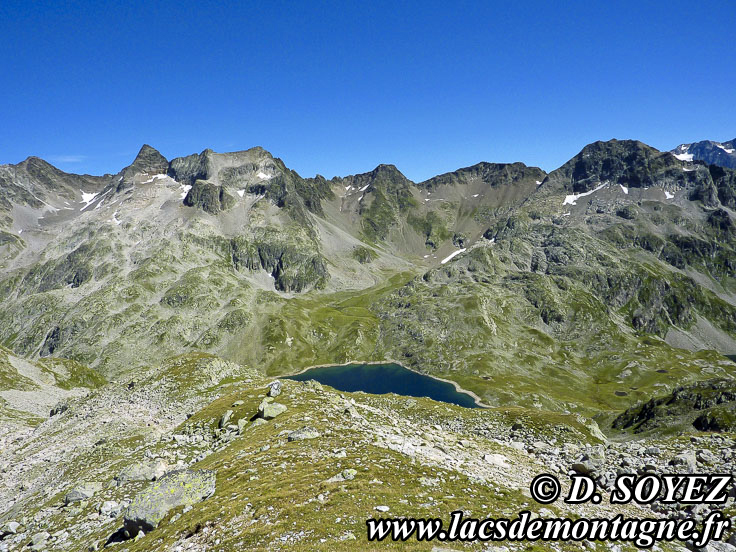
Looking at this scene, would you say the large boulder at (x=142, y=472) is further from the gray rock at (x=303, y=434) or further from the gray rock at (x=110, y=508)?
the gray rock at (x=303, y=434)

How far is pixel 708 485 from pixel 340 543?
77.9ft

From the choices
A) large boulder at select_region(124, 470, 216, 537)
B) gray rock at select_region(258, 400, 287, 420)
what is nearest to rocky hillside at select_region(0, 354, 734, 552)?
large boulder at select_region(124, 470, 216, 537)

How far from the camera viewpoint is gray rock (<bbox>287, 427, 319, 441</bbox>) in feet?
97.7

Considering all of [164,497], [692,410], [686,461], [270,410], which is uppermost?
[164,497]

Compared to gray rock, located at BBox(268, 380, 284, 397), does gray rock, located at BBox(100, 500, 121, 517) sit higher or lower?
lower

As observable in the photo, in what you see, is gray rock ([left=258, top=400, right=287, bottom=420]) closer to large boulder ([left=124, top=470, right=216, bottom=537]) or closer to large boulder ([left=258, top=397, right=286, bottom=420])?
large boulder ([left=258, top=397, right=286, bottom=420])

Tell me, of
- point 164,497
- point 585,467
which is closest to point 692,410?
point 585,467

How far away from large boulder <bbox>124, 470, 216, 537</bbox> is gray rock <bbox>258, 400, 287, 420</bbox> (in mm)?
14407

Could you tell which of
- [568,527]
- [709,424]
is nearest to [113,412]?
[568,527]

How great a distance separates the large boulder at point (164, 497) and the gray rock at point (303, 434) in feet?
24.8

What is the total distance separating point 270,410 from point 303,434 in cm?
953

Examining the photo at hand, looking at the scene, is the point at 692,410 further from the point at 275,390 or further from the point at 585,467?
the point at 275,390

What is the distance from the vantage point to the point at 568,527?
1720 cm

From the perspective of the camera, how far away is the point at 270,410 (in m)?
38.2
